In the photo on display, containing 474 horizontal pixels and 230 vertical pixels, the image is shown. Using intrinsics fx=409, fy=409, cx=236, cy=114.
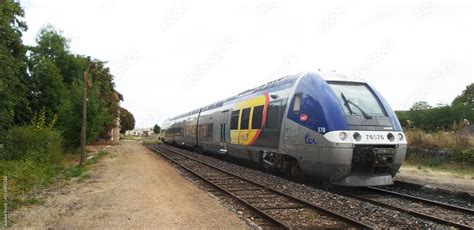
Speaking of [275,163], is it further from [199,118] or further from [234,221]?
[199,118]

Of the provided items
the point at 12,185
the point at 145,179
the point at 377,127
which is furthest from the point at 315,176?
the point at 12,185

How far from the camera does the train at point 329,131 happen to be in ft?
32.6

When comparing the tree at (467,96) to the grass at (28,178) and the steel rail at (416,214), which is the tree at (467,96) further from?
the grass at (28,178)

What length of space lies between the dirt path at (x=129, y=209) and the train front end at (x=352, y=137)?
10.1ft

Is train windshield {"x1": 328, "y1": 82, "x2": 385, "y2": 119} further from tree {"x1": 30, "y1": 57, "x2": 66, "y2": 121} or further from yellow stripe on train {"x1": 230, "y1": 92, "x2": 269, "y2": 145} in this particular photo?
tree {"x1": 30, "y1": 57, "x2": 66, "y2": 121}

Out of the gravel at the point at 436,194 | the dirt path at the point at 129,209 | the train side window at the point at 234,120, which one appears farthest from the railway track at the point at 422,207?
the train side window at the point at 234,120

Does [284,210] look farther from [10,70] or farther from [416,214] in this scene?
[10,70]

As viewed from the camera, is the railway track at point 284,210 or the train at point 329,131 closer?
the railway track at point 284,210

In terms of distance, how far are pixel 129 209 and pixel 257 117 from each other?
277 inches

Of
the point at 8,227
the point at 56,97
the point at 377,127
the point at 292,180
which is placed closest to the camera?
the point at 8,227

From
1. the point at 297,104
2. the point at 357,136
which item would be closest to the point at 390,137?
the point at 357,136

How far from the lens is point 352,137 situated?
9.89 meters

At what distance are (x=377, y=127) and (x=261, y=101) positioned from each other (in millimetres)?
5149

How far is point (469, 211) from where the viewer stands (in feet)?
26.1
